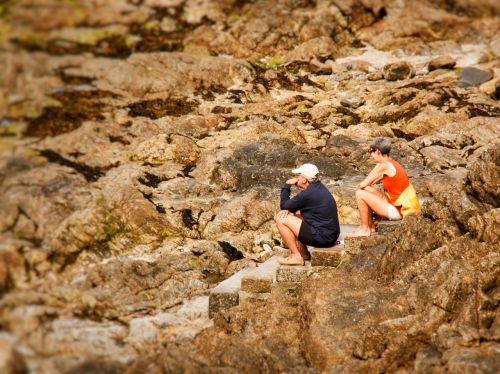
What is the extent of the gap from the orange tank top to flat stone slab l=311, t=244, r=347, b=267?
195 centimetres

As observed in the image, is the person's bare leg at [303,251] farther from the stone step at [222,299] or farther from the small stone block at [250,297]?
the stone step at [222,299]

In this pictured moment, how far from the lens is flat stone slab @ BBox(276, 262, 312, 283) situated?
1288 centimetres

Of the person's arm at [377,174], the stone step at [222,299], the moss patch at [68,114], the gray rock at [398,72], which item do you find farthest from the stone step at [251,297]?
the gray rock at [398,72]

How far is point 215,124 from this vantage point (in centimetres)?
2348

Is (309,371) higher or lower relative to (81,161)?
higher

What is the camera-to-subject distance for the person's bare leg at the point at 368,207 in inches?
526

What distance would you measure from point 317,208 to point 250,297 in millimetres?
2627

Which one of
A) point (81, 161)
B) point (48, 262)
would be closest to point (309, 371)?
point (48, 262)

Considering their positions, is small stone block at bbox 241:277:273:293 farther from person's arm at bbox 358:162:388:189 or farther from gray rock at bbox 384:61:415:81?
gray rock at bbox 384:61:415:81

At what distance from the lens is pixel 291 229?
12.9 meters

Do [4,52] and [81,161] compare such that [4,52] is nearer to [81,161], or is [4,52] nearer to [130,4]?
[81,161]

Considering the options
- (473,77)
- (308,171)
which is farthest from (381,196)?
(473,77)

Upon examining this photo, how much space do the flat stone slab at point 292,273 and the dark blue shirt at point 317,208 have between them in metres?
0.78

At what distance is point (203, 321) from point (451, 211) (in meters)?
6.17
